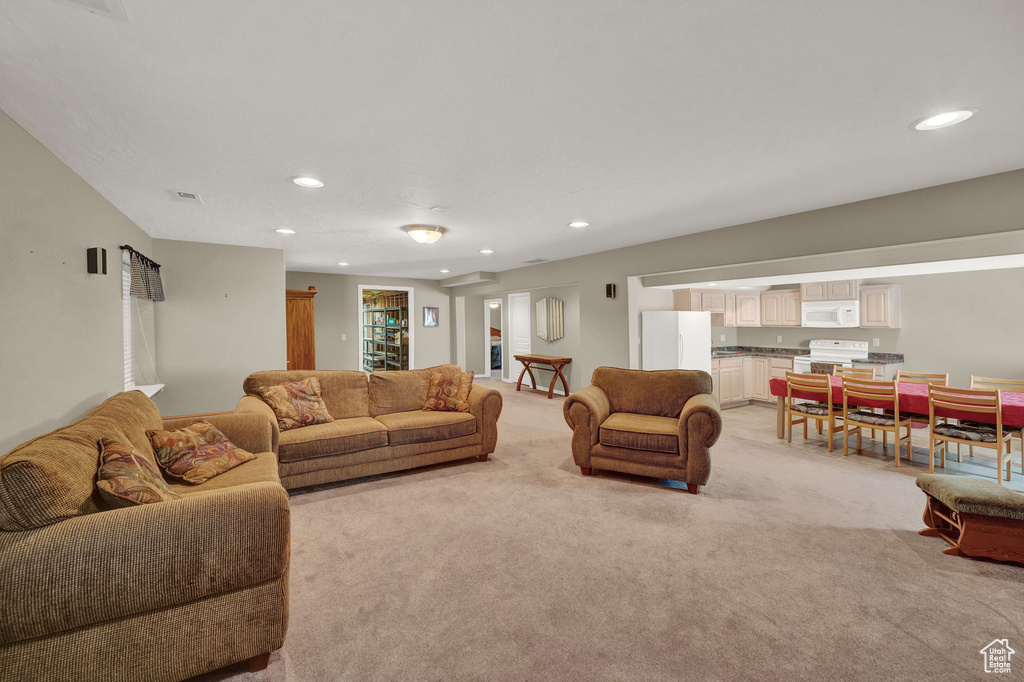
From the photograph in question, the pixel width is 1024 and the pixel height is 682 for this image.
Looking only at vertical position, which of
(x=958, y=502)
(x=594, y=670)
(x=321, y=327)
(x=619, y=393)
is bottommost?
(x=594, y=670)

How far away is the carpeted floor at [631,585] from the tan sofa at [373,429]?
199 mm

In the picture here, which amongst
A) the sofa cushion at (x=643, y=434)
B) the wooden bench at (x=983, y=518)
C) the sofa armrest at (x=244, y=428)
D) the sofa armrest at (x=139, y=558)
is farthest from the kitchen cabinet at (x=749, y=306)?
the sofa armrest at (x=139, y=558)

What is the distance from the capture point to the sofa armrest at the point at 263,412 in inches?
118

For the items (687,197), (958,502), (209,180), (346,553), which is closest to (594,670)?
(346,553)

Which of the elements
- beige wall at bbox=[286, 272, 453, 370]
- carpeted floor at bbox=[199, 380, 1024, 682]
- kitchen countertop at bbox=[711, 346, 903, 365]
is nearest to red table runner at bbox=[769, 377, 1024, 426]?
carpeted floor at bbox=[199, 380, 1024, 682]

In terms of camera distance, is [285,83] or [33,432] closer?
[285,83]

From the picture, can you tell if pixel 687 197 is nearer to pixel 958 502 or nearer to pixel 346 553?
pixel 958 502

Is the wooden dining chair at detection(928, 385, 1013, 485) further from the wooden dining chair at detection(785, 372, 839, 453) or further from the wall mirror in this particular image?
the wall mirror

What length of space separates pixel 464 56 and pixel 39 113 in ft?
6.51

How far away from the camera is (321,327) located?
27.0 feet

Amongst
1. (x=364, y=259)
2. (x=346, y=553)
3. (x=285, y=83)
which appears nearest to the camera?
(x=285, y=83)

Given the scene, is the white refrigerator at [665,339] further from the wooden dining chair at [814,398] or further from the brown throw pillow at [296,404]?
the brown throw pillow at [296,404]

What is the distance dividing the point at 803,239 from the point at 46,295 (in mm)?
5321

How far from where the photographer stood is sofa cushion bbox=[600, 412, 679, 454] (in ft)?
10.8
